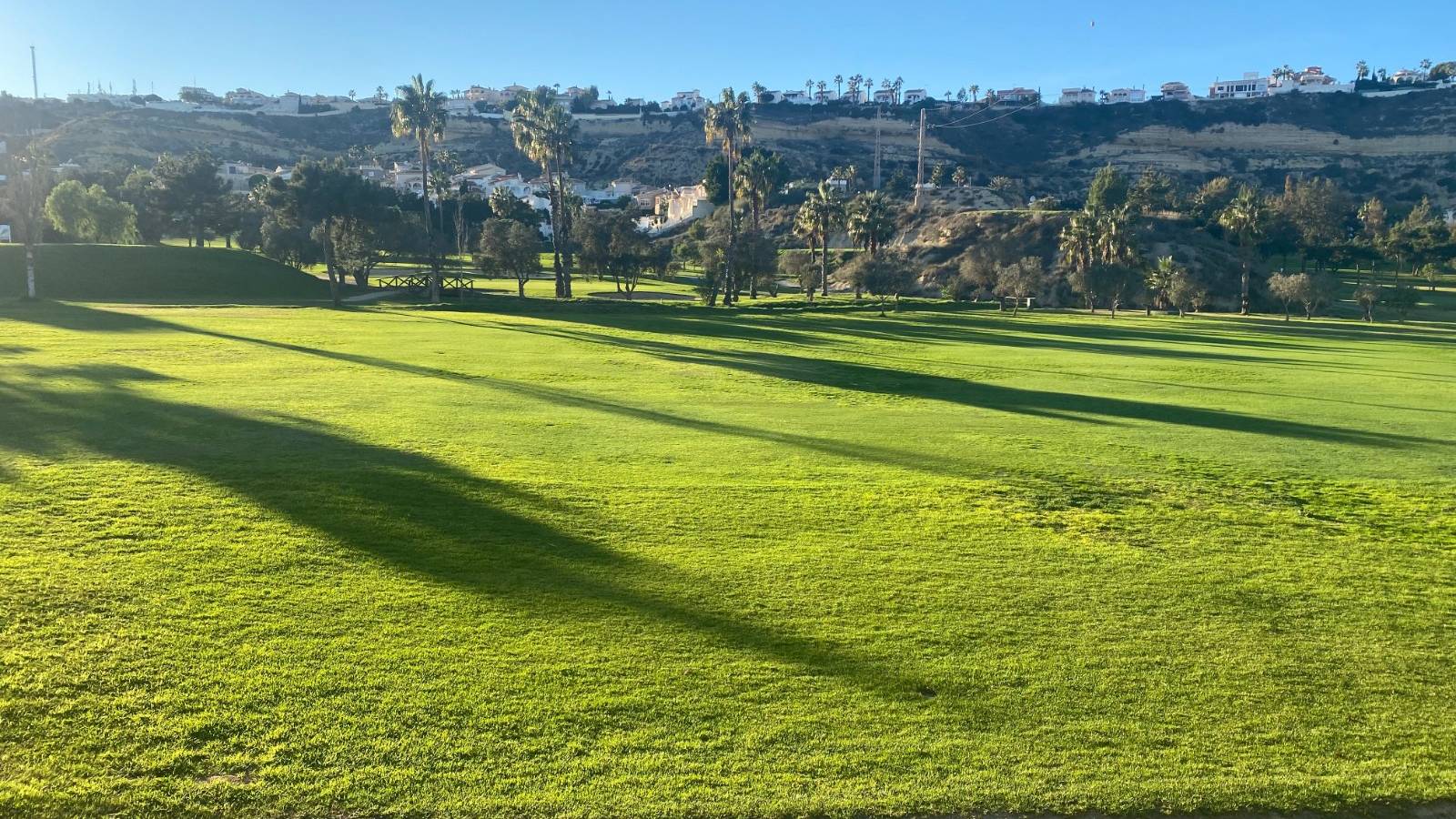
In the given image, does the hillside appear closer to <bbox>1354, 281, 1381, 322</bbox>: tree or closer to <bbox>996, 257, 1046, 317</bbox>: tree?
<bbox>996, 257, 1046, 317</bbox>: tree

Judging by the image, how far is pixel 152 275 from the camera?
58.6 meters

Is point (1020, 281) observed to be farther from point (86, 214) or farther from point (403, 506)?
point (86, 214)

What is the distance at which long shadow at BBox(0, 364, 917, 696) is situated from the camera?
32.9 feet

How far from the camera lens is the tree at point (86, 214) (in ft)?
244

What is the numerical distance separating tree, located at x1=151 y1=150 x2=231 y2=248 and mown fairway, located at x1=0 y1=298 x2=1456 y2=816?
239 ft

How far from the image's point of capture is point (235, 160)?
181 m

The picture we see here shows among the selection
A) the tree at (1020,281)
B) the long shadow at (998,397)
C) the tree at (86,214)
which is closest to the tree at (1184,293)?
the tree at (1020,281)

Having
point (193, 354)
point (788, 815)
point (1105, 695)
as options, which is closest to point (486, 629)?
point (788, 815)

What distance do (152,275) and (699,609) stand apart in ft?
202

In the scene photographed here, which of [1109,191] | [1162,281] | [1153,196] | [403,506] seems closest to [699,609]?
[403,506]

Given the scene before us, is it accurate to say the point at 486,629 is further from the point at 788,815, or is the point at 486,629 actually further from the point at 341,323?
the point at 341,323

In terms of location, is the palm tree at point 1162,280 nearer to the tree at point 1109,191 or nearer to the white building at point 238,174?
the tree at point 1109,191

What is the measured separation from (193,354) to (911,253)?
10159cm

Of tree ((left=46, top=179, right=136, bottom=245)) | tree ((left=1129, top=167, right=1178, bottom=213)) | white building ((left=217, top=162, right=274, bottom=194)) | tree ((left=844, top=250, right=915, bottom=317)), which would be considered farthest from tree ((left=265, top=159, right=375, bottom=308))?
tree ((left=1129, top=167, right=1178, bottom=213))
